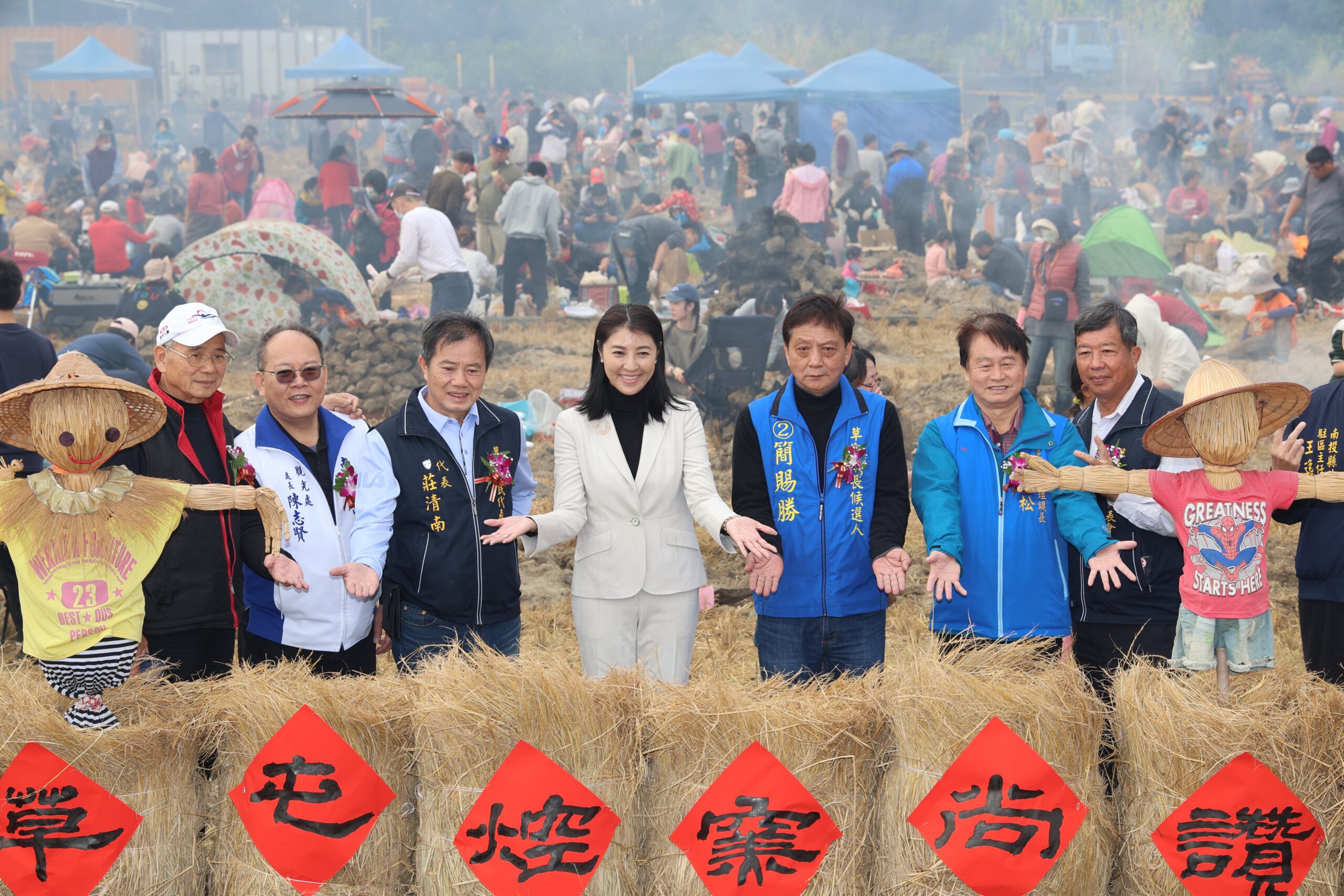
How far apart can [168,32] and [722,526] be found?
93.4ft

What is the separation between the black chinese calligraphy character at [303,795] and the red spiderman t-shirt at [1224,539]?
83.2 inches

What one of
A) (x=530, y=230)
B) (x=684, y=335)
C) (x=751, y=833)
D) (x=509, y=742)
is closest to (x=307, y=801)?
(x=509, y=742)

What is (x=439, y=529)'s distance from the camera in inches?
129

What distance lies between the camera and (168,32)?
88.4 feet

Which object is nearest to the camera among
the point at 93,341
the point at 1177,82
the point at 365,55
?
the point at 93,341

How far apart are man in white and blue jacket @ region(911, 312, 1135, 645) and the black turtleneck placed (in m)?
0.81

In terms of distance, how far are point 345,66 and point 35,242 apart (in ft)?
23.9

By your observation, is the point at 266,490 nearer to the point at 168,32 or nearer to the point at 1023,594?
the point at 1023,594

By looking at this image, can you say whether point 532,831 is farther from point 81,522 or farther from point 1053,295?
point 1053,295

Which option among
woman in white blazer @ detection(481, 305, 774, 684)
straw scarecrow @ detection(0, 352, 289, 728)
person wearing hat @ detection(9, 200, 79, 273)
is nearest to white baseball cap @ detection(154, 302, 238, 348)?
straw scarecrow @ detection(0, 352, 289, 728)

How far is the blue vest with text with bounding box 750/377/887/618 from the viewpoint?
328 cm

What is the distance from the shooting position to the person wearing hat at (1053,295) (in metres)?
8.54

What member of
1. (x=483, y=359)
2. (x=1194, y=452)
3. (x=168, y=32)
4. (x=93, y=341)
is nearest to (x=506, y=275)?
(x=93, y=341)

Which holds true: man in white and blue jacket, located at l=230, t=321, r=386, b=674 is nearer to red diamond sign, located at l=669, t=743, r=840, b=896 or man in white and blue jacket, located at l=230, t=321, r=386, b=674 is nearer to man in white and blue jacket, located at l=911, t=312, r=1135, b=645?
red diamond sign, located at l=669, t=743, r=840, b=896
